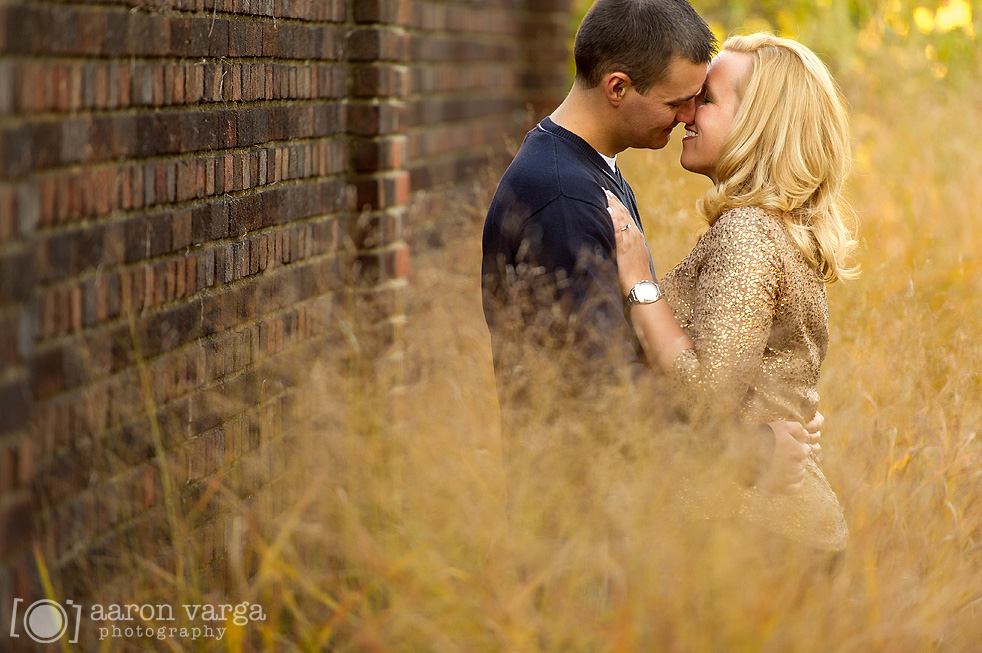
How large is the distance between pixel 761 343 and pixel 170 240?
4.68ft

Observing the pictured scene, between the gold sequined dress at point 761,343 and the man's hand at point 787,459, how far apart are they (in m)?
0.03

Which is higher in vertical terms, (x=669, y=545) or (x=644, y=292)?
(x=644, y=292)

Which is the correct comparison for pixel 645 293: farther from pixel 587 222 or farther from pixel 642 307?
pixel 587 222

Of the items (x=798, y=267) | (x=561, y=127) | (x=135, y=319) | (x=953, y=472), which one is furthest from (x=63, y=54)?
(x=953, y=472)

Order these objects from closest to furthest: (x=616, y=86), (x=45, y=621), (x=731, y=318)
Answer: (x=45, y=621)
(x=731, y=318)
(x=616, y=86)

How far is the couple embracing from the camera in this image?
228cm

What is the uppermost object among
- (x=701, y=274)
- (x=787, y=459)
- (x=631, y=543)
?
(x=701, y=274)

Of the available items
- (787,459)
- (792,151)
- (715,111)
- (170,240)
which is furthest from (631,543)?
(170,240)

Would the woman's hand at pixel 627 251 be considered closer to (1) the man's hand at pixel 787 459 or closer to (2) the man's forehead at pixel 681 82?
(2) the man's forehead at pixel 681 82

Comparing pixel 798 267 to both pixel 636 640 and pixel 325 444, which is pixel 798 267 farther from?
pixel 325 444

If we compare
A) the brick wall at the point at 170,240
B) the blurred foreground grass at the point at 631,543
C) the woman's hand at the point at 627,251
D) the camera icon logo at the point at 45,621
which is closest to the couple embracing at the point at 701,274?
the woman's hand at the point at 627,251

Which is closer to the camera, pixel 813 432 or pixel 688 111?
pixel 813 432

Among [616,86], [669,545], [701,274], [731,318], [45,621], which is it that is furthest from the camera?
[616,86]

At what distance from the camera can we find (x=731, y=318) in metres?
2.25
